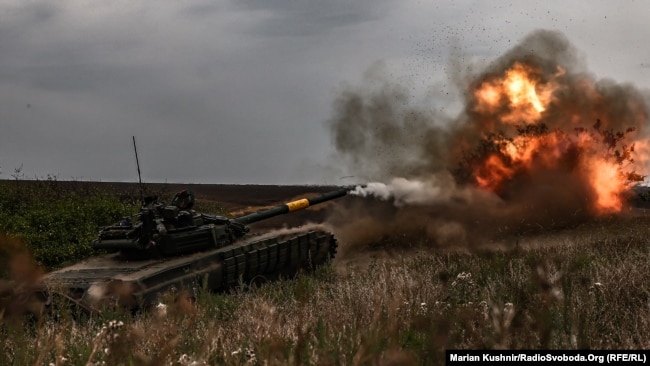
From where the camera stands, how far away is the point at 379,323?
14.0ft

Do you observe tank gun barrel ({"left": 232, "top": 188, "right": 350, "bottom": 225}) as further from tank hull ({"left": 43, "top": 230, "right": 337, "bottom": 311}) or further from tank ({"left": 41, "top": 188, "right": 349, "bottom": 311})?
tank hull ({"left": 43, "top": 230, "right": 337, "bottom": 311})

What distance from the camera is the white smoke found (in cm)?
2477

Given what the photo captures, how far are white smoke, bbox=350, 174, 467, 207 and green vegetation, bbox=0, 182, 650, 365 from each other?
11443 millimetres

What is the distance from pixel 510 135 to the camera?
2667 centimetres

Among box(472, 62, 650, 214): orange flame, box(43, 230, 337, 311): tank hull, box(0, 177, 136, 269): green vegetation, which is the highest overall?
box(472, 62, 650, 214): orange flame

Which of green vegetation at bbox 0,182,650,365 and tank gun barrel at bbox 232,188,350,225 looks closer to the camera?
green vegetation at bbox 0,182,650,365

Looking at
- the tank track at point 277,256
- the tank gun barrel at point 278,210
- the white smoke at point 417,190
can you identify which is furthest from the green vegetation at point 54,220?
the white smoke at point 417,190

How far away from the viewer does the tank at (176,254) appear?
492 inches

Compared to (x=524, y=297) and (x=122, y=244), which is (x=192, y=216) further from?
(x=524, y=297)

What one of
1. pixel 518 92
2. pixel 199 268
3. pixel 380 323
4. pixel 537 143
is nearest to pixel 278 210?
pixel 199 268

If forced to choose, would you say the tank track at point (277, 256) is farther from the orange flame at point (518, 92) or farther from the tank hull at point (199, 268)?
the orange flame at point (518, 92)


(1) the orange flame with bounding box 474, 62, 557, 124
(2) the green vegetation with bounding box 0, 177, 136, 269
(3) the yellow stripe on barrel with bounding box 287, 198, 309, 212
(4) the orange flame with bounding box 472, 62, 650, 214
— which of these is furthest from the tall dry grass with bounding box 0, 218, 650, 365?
(1) the orange flame with bounding box 474, 62, 557, 124

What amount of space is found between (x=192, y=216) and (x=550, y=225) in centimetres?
1597

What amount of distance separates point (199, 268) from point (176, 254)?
75 centimetres
